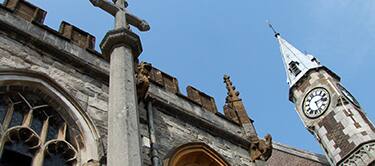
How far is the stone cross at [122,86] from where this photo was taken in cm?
389

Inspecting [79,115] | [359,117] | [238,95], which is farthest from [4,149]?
[359,117]

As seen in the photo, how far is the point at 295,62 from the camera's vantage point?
21.1 m

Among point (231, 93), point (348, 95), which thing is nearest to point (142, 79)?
point (231, 93)

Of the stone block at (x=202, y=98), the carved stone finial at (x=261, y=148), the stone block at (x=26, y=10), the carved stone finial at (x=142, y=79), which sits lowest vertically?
the carved stone finial at (x=261, y=148)

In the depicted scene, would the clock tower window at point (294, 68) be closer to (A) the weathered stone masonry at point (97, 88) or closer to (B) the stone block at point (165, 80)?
(A) the weathered stone masonry at point (97, 88)

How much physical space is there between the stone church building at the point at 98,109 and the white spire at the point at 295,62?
983 cm

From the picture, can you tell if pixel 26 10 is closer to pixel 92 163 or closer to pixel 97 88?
pixel 97 88

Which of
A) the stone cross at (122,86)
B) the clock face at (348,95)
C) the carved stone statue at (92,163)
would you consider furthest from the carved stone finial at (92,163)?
the clock face at (348,95)

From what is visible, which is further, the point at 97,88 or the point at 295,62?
the point at 295,62

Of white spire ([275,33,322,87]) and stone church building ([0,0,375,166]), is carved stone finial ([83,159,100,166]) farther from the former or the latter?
white spire ([275,33,322,87])

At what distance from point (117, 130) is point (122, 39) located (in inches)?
58.6

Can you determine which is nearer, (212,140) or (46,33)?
(46,33)

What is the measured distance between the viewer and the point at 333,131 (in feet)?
52.3

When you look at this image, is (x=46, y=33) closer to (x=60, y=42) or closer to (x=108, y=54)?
(x=60, y=42)
